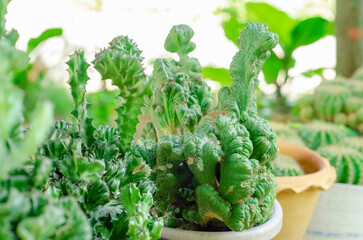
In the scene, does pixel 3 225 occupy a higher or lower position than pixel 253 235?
higher

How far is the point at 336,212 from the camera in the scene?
947 millimetres

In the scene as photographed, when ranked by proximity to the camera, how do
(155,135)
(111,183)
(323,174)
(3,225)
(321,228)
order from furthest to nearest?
(321,228) < (323,174) < (155,135) < (111,183) < (3,225)

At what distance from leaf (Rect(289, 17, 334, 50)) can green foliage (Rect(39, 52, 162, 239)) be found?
7.03 feet

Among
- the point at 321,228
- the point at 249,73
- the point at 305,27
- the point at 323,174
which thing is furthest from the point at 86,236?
the point at 305,27

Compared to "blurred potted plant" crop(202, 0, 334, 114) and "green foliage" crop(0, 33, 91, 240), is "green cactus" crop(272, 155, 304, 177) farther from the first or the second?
"blurred potted plant" crop(202, 0, 334, 114)

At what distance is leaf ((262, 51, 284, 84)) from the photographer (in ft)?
8.02

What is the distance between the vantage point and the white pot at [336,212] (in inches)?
37.2

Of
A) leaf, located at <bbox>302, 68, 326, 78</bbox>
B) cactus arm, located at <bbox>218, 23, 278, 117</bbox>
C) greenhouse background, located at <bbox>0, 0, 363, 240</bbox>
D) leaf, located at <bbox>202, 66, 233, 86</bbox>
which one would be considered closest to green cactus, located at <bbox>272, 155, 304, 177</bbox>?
greenhouse background, located at <bbox>0, 0, 363, 240</bbox>

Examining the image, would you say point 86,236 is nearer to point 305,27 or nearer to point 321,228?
point 321,228

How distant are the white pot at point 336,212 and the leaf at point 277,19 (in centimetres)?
162

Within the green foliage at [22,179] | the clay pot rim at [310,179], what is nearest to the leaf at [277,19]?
the clay pot rim at [310,179]

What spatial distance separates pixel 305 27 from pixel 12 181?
2363 mm

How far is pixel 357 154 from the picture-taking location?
1.08m

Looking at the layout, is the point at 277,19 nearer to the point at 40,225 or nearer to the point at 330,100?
the point at 330,100
